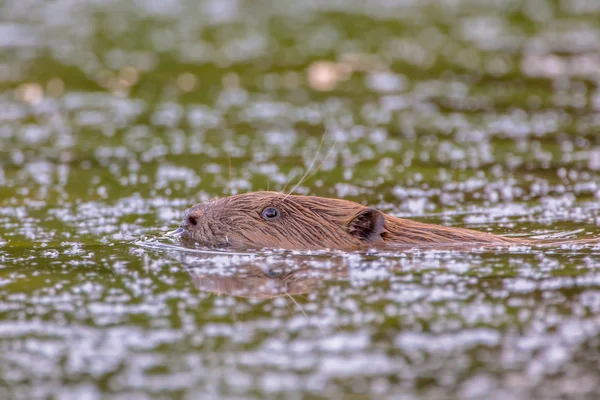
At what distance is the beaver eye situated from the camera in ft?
27.7

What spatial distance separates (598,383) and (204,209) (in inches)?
153

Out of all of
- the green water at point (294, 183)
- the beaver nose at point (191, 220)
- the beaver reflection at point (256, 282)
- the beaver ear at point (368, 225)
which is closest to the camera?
the green water at point (294, 183)

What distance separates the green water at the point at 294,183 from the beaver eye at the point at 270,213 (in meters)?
0.39

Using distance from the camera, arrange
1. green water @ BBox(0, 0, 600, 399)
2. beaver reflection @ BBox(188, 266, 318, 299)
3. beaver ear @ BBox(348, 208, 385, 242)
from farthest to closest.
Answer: beaver ear @ BBox(348, 208, 385, 242) → beaver reflection @ BBox(188, 266, 318, 299) → green water @ BBox(0, 0, 600, 399)

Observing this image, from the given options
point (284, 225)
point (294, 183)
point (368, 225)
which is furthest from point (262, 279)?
point (294, 183)

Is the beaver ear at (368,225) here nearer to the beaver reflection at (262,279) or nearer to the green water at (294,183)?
the green water at (294,183)

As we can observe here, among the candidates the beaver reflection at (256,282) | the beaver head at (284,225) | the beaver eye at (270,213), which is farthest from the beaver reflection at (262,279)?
the beaver eye at (270,213)

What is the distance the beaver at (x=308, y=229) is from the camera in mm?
8312

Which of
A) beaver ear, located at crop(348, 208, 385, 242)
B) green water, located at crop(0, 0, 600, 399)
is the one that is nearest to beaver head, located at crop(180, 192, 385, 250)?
beaver ear, located at crop(348, 208, 385, 242)

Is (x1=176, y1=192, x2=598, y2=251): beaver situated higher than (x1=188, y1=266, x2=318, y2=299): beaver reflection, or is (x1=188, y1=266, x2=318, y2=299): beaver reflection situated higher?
(x1=176, y1=192, x2=598, y2=251): beaver

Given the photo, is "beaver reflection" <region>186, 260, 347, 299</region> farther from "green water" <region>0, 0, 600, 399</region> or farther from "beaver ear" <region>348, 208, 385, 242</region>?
"beaver ear" <region>348, 208, 385, 242</region>

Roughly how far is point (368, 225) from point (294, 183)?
3616 mm

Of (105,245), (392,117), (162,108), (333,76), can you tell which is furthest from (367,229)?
(333,76)

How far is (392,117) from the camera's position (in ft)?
48.2
